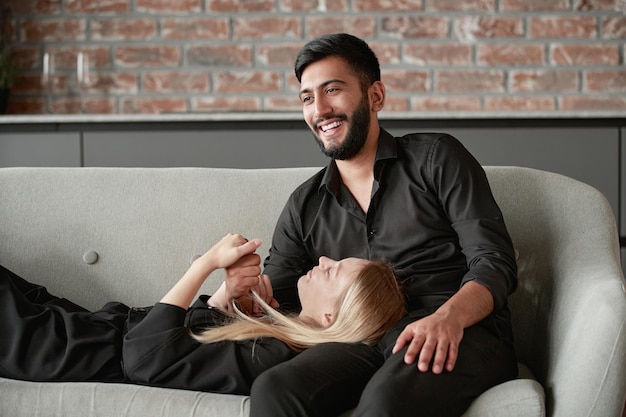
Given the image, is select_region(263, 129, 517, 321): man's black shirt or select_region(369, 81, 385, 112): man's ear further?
select_region(369, 81, 385, 112): man's ear

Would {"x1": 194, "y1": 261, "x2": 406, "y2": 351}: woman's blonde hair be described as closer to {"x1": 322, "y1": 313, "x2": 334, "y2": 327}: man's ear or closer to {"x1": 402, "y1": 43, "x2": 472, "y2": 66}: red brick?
{"x1": 322, "y1": 313, "x2": 334, "y2": 327}: man's ear

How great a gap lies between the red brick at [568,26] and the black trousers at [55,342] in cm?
208

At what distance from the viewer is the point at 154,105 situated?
3494 millimetres

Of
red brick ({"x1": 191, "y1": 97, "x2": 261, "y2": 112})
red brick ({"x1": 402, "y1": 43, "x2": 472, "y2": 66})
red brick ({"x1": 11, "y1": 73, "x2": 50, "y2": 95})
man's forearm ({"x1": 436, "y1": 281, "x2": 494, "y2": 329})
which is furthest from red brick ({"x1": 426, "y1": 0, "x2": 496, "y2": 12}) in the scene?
man's forearm ({"x1": 436, "y1": 281, "x2": 494, "y2": 329})

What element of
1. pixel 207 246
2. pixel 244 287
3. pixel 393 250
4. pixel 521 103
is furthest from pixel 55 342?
pixel 521 103

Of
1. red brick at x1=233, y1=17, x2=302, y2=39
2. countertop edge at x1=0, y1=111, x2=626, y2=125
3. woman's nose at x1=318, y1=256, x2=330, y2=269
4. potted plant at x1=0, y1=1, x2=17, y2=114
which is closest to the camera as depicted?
woman's nose at x1=318, y1=256, x2=330, y2=269

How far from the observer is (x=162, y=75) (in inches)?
137

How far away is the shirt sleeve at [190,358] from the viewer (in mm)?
1827

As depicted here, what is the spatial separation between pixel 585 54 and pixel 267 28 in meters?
1.24

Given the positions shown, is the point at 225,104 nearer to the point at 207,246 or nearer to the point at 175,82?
the point at 175,82

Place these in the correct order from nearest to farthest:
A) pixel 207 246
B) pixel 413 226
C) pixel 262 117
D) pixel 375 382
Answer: pixel 375 382 → pixel 413 226 → pixel 207 246 → pixel 262 117

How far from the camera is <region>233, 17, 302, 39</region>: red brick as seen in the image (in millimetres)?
3426

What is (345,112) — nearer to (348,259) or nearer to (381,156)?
(381,156)

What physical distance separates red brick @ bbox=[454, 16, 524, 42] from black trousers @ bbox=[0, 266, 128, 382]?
1.91m
